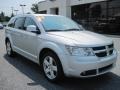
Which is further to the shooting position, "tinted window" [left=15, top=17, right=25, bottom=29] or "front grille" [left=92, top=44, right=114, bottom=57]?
"tinted window" [left=15, top=17, right=25, bottom=29]

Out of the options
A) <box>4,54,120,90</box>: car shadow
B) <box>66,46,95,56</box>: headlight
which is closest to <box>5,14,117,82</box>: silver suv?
<box>66,46,95,56</box>: headlight

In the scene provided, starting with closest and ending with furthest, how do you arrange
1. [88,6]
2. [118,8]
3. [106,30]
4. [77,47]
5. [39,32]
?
[77,47] → [39,32] → [118,8] → [106,30] → [88,6]

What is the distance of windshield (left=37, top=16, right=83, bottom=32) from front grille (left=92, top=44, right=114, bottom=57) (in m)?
1.40

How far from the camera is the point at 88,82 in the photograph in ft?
17.9

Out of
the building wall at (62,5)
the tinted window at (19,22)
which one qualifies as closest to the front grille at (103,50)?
the tinted window at (19,22)

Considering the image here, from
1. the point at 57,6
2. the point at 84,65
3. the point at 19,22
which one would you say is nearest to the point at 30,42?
the point at 19,22

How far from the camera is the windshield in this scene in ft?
20.0

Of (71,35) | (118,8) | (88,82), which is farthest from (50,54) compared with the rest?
(118,8)

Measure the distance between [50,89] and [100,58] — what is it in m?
1.33

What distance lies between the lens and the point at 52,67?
5.42 meters

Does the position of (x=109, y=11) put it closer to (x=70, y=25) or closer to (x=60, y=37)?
(x=70, y=25)

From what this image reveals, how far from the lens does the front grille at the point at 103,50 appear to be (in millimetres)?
4971

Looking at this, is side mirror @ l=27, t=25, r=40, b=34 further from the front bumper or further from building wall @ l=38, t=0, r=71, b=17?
building wall @ l=38, t=0, r=71, b=17

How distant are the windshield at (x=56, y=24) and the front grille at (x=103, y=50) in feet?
4.59
